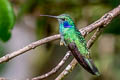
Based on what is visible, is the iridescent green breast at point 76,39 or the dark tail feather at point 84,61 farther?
the iridescent green breast at point 76,39

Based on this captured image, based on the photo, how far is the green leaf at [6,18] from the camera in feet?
8.93

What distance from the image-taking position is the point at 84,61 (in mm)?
1933

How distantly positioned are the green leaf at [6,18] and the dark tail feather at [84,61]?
0.82 metres

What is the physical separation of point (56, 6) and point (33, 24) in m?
0.42

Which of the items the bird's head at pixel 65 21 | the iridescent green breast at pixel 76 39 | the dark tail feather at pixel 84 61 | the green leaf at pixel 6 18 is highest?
the green leaf at pixel 6 18

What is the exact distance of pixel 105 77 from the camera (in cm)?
362

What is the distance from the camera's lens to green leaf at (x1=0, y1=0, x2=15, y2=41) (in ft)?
8.93

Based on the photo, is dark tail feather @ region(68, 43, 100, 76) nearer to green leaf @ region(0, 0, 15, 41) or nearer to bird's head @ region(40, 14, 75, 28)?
bird's head @ region(40, 14, 75, 28)

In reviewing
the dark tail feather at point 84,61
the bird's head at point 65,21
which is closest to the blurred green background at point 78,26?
the bird's head at point 65,21

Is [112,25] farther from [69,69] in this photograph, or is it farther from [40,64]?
[69,69]

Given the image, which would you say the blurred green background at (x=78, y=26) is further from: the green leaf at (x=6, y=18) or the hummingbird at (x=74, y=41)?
the hummingbird at (x=74, y=41)

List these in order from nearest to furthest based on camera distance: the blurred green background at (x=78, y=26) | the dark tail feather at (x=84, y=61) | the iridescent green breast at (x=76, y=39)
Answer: the dark tail feather at (x=84, y=61) → the iridescent green breast at (x=76, y=39) → the blurred green background at (x=78, y=26)

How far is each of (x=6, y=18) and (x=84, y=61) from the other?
102 cm

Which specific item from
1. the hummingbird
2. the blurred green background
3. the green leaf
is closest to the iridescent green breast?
the hummingbird
